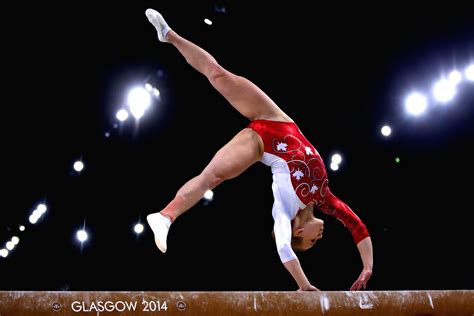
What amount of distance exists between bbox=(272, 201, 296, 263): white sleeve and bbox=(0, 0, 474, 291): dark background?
3.19 m

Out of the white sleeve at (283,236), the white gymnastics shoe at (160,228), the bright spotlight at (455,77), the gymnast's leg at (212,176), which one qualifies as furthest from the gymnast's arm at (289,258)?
the bright spotlight at (455,77)

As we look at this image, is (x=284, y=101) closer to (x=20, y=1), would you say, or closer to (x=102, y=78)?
(x=102, y=78)

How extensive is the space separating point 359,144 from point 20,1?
4597mm

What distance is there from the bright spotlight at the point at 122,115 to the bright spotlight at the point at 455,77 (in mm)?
4247

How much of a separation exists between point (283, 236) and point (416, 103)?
4.05 m

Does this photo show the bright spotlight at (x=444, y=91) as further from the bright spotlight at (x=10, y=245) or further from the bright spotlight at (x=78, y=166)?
the bright spotlight at (x=10, y=245)

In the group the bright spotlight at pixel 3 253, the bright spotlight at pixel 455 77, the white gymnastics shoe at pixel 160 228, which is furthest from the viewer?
the bright spotlight at pixel 3 253

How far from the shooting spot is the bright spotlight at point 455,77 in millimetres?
5790

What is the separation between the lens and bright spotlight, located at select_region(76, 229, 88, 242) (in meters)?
8.20

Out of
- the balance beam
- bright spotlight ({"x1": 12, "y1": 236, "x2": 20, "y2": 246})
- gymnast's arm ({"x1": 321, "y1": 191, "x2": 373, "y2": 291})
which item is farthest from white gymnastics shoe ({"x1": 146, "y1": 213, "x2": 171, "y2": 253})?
bright spotlight ({"x1": 12, "y1": 236, "x2": 20, "y2": 246})

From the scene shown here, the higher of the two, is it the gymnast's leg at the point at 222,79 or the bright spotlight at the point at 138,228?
the gymnast's leg at the point at 222,79

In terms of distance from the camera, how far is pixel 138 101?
677 cm

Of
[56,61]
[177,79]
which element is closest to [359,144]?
[177,79]

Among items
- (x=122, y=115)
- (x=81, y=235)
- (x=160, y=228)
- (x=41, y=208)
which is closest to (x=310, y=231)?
(x=160, y=228)
